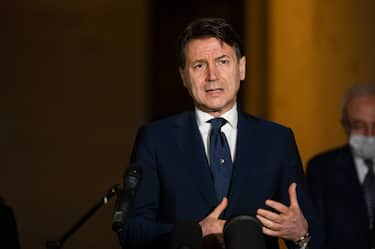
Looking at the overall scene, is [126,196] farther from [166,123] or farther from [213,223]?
[166,123]

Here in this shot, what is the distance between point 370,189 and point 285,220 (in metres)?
2.10

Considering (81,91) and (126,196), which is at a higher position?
(126,196)

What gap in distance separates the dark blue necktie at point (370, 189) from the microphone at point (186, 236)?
224cm

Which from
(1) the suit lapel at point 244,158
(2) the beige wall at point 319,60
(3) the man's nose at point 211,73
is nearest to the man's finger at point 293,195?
(1) the suit lapel at point 244,158

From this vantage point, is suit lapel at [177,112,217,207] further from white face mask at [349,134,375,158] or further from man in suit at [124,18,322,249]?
white face mask at [349,134,375,158]

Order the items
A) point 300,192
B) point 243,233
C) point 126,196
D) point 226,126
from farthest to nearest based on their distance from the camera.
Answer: point 226,126
point 300,192
point 126,196
point 243,233

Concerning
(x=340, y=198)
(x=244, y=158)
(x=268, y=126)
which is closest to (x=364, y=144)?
(x=340, y=198)

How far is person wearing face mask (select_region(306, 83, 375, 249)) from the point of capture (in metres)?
4.54

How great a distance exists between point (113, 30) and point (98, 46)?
18cm

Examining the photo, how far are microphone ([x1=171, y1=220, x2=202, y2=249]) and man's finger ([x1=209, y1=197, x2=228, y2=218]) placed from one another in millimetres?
145

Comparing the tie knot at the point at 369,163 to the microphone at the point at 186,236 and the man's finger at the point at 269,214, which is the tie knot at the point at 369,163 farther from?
the microphone at the point at 186,236

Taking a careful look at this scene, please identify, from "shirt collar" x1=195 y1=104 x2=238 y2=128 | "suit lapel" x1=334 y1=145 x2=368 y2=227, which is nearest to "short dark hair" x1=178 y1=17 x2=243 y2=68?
"shirt collar" x1=195 y1=104 x2=238 y2=128

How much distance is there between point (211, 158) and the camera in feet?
9.73

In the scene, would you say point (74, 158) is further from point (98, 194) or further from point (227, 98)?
point (227, 98)
